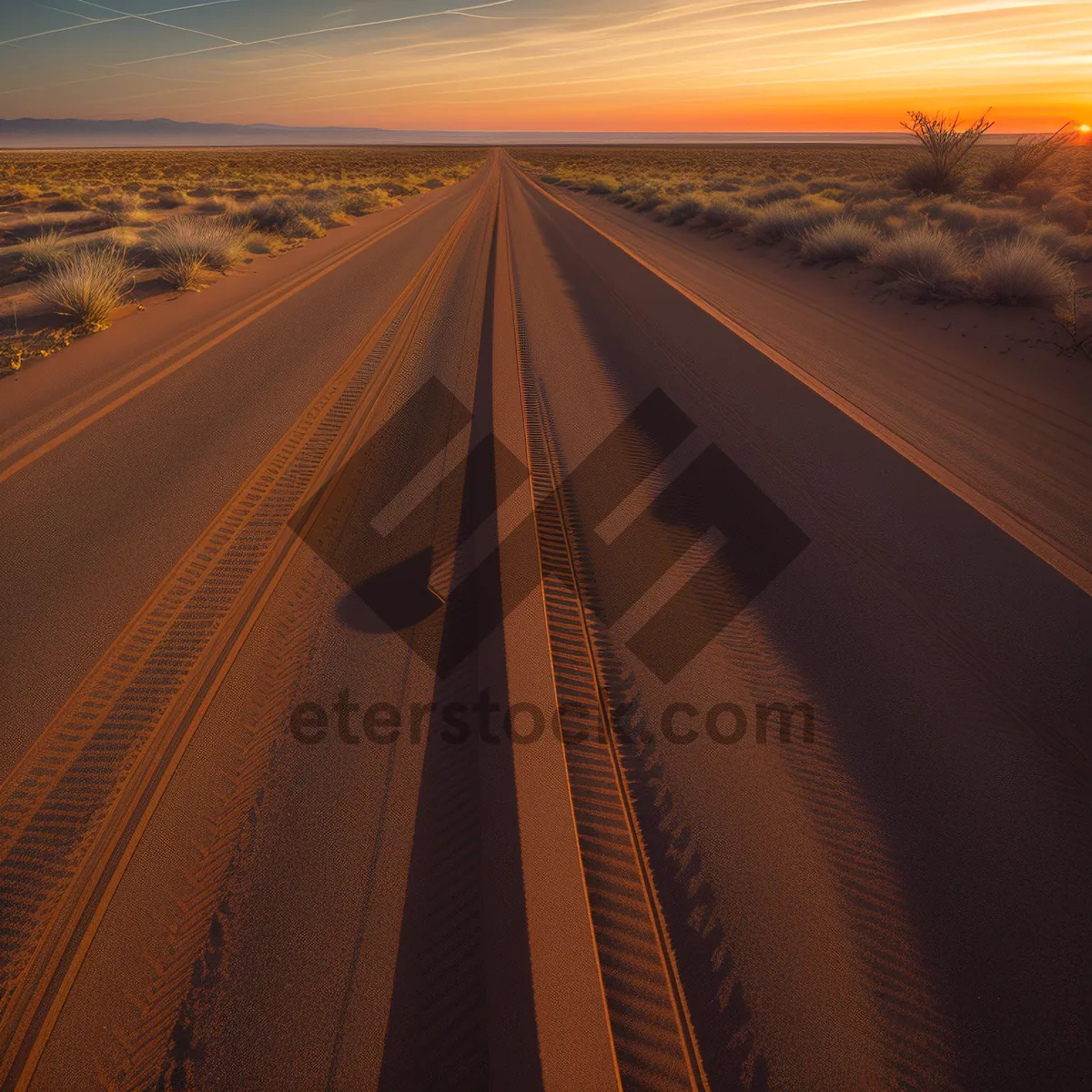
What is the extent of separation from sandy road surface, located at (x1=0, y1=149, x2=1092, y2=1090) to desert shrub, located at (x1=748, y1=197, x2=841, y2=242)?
1235cm

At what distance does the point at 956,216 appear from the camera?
1513 centimetres

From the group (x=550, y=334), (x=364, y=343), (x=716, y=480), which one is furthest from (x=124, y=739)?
(x=550, y=334)

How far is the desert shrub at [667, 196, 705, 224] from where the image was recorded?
20703 millimetres

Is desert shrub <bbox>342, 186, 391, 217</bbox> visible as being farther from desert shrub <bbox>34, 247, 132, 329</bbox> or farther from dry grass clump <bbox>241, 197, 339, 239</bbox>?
desert shrub <bbox>34, 247, 132, 329</bbox>

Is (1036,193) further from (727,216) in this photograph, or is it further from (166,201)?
(166,201)

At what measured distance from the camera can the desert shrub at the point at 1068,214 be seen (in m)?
14.1

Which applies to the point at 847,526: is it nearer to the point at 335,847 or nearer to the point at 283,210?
the point at 335,847

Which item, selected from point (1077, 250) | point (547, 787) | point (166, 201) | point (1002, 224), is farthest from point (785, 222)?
point (166, 201)

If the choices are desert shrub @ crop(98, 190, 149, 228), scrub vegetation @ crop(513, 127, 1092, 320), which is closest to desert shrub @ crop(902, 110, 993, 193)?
scrub vegetation @ crop(513, 127, 1092, 320)

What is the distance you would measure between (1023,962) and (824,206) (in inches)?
788

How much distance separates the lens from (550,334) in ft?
29.3

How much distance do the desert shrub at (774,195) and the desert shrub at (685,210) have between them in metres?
2.15

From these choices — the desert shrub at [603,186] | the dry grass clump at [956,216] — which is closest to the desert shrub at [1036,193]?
the dry grass clump at [956,216]

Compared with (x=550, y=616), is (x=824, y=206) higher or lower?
higher
